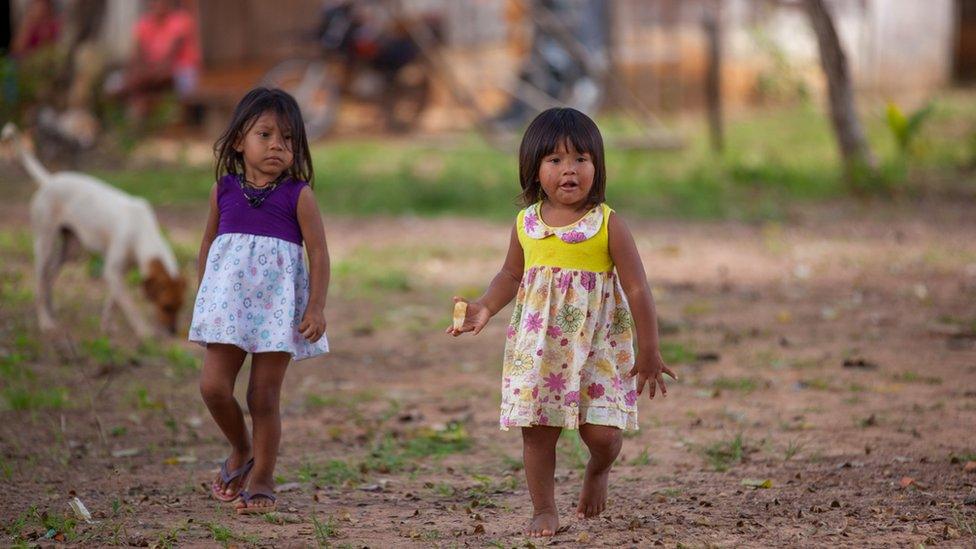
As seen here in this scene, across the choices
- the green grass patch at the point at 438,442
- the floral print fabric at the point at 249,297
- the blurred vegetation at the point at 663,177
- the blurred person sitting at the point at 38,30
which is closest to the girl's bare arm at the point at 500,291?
the floral print fabric at the point at 249,297

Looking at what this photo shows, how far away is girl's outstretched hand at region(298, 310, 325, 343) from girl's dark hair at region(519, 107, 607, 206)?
771 millimetres

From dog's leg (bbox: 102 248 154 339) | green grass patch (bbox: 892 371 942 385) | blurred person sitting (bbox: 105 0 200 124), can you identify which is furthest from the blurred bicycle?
green grass patch (bbox: 892 371 942 385)

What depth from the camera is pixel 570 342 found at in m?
3.56

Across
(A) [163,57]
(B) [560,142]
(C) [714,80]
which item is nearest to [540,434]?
(B) [560,142]

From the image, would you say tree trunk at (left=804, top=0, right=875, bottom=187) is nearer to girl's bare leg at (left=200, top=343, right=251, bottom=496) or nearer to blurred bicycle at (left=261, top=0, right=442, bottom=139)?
blurred bicycle at (left=261, top=0, right=442, bottom=139)

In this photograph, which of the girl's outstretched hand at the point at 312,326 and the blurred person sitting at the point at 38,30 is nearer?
the girl's outstretched hand at the point at 312,326

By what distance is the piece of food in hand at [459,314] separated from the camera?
11.9 ft

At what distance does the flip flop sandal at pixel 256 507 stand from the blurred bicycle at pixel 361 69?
36.8ft

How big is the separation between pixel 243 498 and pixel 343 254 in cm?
533

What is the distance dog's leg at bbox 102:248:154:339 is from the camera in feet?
23.0

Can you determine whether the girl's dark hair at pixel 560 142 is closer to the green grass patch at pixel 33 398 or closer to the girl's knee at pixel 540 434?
the girl's knee at pixel 540 434

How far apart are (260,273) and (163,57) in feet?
43.1

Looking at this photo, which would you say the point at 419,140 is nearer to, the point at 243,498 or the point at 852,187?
the point at 852,187

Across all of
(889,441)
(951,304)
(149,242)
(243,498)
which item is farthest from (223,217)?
(951,304)
